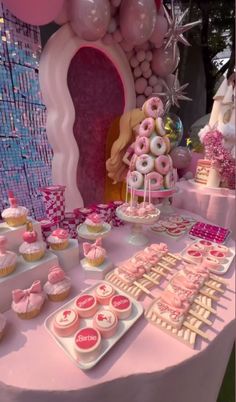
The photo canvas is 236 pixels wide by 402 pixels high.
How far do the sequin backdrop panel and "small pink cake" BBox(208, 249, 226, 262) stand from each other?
47.5 inches

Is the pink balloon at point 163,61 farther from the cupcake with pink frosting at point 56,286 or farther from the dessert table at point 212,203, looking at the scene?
the cupcake with pink frosting at point 56,286

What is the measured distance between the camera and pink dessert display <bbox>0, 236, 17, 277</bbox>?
1010 mm

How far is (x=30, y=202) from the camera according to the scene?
77.0 inches

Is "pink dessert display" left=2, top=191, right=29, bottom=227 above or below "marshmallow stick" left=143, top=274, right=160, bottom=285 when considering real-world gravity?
above

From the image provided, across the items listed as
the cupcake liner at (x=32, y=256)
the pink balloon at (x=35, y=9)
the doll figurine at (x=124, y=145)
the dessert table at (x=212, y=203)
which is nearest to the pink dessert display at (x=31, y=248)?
the cupcake liner at (x=32, y=256)

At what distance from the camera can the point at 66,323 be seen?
0.88 m

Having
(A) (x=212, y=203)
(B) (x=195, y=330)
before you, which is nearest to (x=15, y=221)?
(B) (x=195, y=330)

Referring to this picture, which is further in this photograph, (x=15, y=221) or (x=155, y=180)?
(x=155, y=180)

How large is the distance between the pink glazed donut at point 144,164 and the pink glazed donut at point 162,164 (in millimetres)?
37

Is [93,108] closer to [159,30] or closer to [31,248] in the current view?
[159,30]

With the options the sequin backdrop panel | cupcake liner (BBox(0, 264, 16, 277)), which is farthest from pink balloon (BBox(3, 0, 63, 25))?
cupcake liner (BBox(0, 264, 16, 277))

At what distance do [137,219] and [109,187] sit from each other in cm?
105

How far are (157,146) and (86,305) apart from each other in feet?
3.92

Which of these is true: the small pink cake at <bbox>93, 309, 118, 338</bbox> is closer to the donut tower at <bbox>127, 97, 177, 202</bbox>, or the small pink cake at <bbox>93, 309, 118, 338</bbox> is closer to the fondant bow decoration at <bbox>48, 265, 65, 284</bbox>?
the fondant bow decoration at <bbox>48, 265, 65, 284</bbox>
